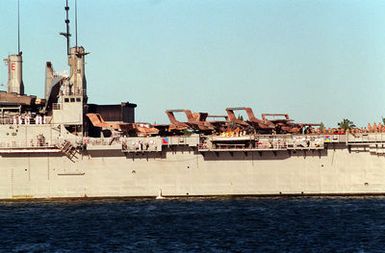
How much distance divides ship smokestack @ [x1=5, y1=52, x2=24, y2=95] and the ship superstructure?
440 centimetres

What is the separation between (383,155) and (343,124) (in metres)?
72.1

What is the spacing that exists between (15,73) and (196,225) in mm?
27831

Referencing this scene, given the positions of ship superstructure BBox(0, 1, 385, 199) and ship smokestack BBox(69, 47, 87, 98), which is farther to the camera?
ship smokestack BBox(69, 47, 87, 98)

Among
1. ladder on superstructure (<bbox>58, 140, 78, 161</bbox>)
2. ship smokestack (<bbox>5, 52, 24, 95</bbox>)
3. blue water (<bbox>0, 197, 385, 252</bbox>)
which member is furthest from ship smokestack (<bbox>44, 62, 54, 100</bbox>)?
blue water (<bbox>0, 197, 385, 252</bbox>)

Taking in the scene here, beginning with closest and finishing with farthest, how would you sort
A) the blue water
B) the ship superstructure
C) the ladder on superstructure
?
the blue water < the ship superstructure < the ladder on superstructure

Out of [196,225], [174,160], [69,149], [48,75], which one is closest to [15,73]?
[48,75]

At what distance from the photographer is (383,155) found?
199 ft

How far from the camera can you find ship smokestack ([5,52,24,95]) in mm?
70375

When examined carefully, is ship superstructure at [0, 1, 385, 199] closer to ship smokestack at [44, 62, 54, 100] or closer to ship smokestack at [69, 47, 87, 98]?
ship smokestack at [69, 47, 87, 98]

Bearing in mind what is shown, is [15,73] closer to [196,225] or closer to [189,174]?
[189,174]

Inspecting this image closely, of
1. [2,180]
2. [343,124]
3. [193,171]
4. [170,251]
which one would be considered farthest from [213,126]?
[343,124]

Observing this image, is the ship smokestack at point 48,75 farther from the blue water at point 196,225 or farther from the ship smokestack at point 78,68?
the blue water at point 196,225

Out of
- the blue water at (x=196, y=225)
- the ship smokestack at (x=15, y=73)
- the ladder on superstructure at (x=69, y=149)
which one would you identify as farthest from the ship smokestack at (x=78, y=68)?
the blue water at (x=196, y=225)

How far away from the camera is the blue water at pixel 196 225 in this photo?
1715 inches
